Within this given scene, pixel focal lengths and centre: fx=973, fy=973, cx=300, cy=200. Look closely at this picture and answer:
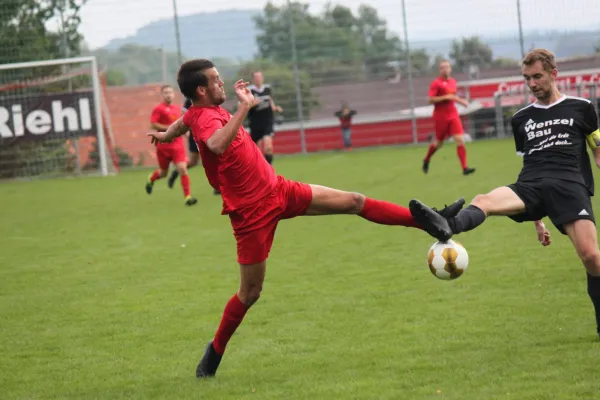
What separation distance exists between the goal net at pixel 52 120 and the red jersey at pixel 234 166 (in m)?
19.0

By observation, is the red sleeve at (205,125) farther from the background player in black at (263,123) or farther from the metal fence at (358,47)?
the metal fence at (358,47)

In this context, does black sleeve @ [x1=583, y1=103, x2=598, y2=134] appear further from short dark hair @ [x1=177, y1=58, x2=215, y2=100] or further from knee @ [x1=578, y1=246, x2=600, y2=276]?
short dark hair @ [x1=177, y1=58, x2=215, y2=100]

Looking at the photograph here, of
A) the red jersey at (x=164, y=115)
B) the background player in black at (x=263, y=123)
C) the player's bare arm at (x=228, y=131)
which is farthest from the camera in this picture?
the background player in black at (x=263, y=123)

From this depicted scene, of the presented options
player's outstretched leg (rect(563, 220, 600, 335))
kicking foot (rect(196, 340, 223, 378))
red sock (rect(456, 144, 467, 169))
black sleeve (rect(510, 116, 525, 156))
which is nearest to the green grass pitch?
kicking foot (rect(196, 340, 223, 378))

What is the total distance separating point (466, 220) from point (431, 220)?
0.25 m

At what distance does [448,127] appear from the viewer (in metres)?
17.8

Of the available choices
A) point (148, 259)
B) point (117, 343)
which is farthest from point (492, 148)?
point (117, 343)

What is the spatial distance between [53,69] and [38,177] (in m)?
2.88

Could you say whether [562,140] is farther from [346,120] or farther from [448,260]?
[346,120]

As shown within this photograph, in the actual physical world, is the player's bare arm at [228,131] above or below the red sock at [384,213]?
above

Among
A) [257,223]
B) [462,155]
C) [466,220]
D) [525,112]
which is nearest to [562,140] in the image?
[525,112]

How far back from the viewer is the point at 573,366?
5.43 m

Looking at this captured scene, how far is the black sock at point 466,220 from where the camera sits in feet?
19.0

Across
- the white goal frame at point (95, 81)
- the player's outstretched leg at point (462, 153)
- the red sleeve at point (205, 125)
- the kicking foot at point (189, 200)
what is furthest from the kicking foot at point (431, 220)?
the white goal frame at point (95, 81)
